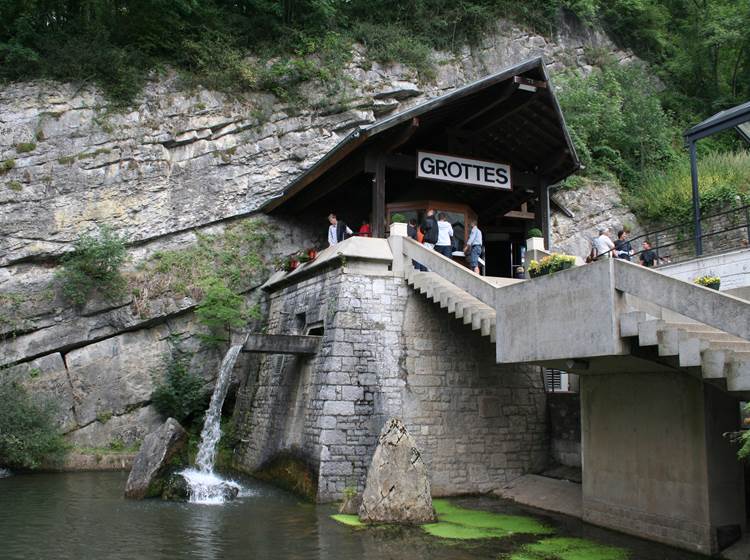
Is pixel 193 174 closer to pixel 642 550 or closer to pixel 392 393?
pixel 392 393

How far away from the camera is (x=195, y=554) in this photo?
24.4ft

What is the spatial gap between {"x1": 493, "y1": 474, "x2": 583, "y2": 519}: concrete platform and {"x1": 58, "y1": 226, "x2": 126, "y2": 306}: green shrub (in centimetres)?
974

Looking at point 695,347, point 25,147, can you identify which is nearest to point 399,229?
point 695,347

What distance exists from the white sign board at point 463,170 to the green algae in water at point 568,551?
793 centimetres

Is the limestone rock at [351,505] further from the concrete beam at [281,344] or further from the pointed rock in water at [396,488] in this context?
the concrete beam at [281,344]

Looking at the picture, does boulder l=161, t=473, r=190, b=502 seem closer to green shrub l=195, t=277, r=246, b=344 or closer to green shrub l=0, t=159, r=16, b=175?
green shrub l=195, t=277, r=246, b=344

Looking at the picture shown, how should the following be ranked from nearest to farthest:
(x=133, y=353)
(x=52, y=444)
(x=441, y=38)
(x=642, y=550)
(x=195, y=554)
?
(x=195, y=554), (x=642, y=550), (x=52, y=444), (x=133, y=353), (x=441, y=38)

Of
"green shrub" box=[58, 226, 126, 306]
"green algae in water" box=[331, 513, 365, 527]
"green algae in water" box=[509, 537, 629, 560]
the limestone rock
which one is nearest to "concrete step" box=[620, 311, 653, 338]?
"green algae in water" box=[509, 537, 629, 560]

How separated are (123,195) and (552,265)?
38.6 feet

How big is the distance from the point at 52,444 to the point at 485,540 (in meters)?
9.29

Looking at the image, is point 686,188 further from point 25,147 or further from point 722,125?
point 25,147

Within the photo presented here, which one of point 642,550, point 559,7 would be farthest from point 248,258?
point 559,7

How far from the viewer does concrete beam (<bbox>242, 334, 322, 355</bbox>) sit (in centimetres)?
1151

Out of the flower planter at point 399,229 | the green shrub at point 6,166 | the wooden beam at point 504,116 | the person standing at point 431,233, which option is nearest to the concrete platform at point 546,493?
the person standing at point 431,233
